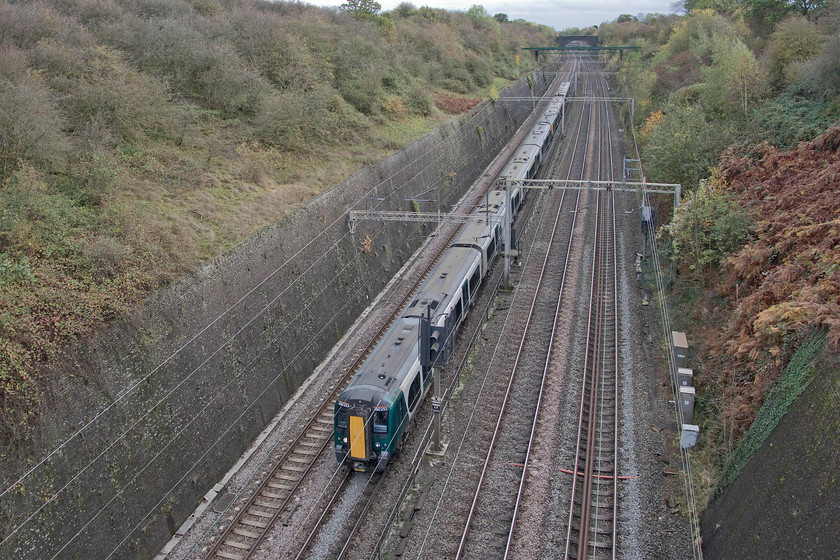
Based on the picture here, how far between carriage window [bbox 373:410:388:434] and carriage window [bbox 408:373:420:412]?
1430 millimetres

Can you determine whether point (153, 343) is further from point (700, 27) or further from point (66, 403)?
point (700, 27)

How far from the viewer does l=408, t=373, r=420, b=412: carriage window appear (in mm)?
15727

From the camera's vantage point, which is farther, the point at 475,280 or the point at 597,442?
the point at 475,280

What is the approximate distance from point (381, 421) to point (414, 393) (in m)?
1.97

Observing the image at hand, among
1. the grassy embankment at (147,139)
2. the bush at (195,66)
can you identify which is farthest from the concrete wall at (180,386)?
the bush at (195,66)

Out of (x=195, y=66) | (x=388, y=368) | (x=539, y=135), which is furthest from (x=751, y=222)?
(x=195, y=66)

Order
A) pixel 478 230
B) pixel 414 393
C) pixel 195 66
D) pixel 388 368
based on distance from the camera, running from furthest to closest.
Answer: pixel 195 66 < pixel 478 230 < pixel 414 393 < pixel 388 368

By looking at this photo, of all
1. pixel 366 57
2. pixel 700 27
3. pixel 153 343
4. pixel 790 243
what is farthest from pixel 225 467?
pixel 700 27

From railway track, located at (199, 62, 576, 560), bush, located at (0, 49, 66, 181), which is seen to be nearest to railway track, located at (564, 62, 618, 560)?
railway track, located at (199, 62, 576, 560)

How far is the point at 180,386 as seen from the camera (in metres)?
14.8

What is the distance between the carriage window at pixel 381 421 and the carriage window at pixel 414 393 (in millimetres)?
1430

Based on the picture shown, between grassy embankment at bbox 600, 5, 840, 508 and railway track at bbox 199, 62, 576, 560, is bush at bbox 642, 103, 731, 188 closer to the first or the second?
grassy embankment at bbox 600, 5, 840, 508

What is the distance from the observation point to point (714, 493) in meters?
12.6

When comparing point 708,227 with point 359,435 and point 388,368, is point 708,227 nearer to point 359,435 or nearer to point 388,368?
point 388,368
